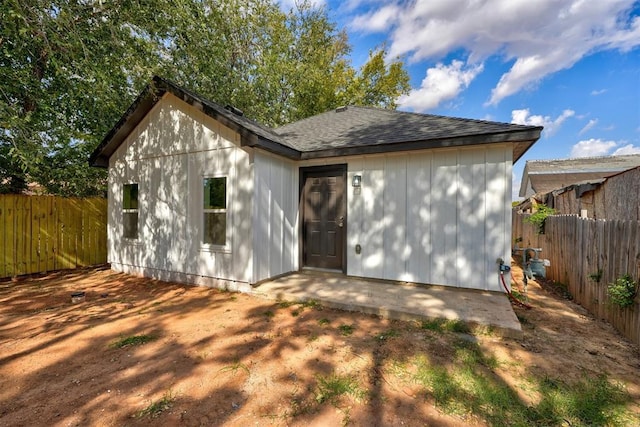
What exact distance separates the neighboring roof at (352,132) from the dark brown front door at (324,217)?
533mm

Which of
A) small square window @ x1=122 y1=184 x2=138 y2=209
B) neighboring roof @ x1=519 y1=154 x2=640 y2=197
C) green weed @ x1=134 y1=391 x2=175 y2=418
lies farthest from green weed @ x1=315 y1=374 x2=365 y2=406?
neighboring roof @ x1=519 y1=154 x2=640 y2=197

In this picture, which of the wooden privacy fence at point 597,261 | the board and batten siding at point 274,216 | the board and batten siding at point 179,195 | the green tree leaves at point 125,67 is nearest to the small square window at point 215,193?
the board and batten siding at point 179,195

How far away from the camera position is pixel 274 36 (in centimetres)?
1608

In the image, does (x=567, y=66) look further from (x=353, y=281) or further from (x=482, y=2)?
(x=353, y=281)

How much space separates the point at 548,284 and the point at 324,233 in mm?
4967

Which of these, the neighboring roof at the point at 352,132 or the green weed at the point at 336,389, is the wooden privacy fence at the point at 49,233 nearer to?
the neighboring roof at the point at 352,132

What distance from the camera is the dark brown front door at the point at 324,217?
19.0 ft

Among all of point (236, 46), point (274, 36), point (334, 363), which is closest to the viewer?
point (334, 363)

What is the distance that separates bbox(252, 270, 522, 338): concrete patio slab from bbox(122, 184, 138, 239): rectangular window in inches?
155

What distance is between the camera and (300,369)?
2.63 m

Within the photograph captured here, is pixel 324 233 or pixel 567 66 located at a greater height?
pixel 567 66

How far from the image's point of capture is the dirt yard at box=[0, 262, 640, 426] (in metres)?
2.06

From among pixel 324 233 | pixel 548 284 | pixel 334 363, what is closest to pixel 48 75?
pixel 324 233

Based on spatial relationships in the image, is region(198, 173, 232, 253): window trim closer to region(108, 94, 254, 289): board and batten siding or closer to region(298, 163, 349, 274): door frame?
region(108, 94, 254, 289): board and batten siding
